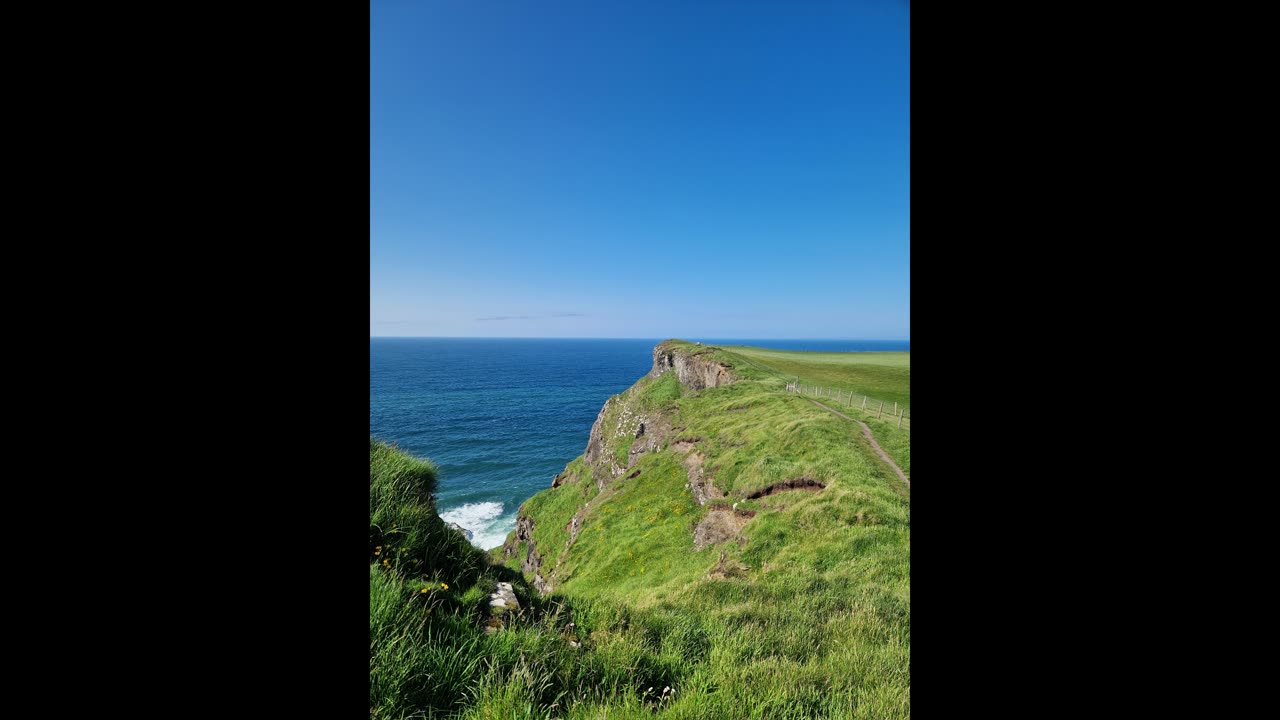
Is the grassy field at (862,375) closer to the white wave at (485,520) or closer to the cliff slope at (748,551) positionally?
the cliff slope at (748,551)

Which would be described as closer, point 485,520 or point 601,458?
point 601,458

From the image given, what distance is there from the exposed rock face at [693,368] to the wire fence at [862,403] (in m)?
5.38

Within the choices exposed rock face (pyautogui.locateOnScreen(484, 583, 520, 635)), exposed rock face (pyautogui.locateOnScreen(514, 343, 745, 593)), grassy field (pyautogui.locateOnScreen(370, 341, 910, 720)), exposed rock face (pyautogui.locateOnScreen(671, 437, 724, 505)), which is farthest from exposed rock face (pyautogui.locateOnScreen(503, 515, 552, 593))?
exposed rock face (pyautogui.locateOnScreen(484, 583, 520, 635))

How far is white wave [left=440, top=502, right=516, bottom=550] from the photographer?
3775cm

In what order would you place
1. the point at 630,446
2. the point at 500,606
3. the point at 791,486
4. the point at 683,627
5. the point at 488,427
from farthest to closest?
the point at 488,427, the point at 630,446, the point at 791,486, the point at 683,627, the point at 500,606

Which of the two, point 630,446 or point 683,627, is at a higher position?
point 683,627

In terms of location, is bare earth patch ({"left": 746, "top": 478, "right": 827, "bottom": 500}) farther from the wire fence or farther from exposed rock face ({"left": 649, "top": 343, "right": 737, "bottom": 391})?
exposed rock face ({"left": 649, "top": 343, "right": 737, "bottom": 391})

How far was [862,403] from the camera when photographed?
25641 millimetres

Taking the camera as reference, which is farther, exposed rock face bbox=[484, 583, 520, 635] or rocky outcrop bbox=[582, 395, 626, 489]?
rocky outcrop bbox=[582, 395, 626, 489]

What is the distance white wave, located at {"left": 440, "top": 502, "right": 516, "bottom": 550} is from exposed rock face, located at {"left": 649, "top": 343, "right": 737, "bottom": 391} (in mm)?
19412

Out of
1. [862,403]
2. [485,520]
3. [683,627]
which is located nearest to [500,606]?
[683,627]

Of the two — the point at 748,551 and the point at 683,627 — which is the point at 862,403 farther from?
the point at 683,627

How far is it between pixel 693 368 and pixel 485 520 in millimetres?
23800
